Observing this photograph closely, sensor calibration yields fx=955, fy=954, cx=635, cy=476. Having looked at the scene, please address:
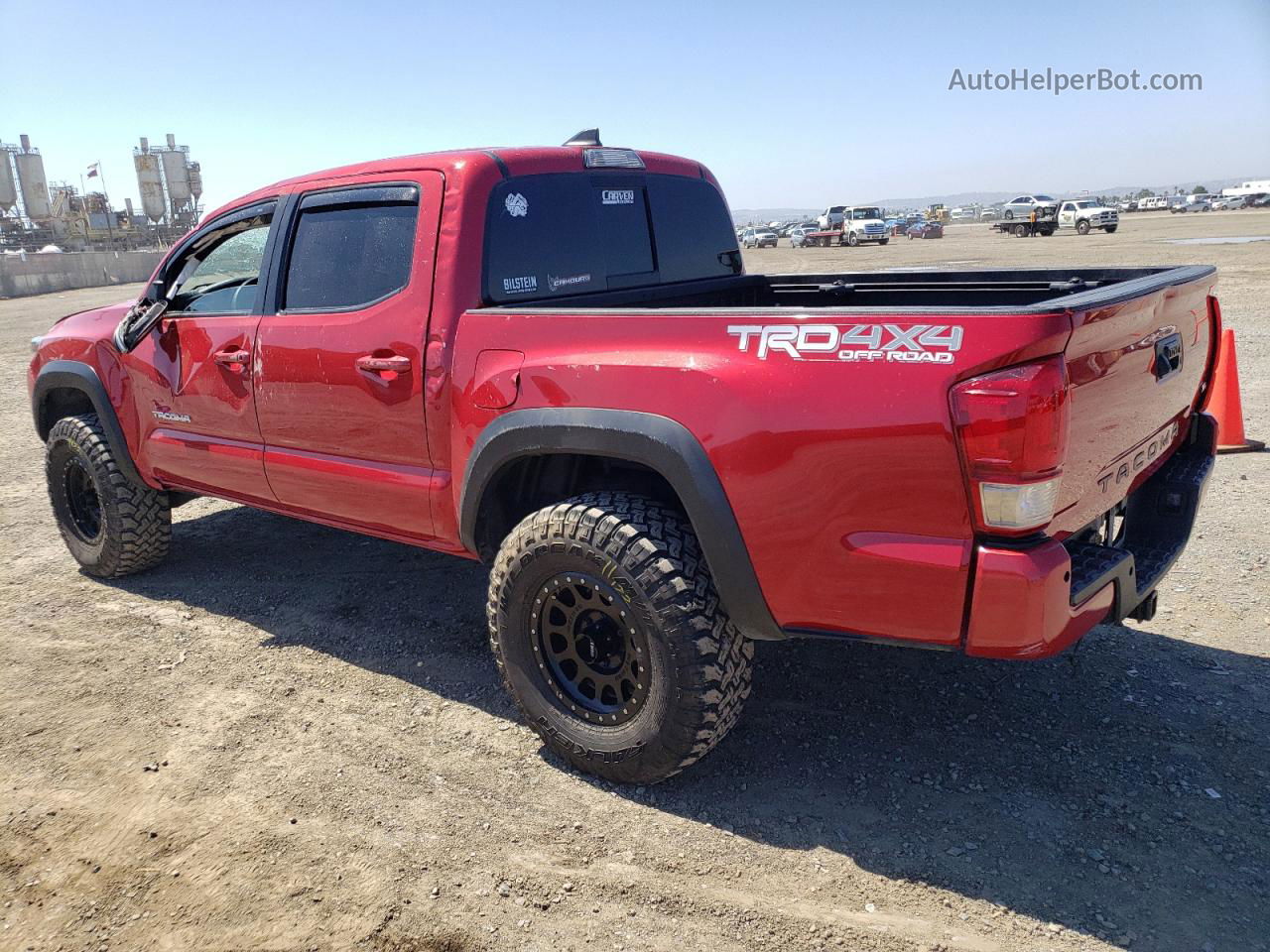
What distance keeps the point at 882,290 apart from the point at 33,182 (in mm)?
76287

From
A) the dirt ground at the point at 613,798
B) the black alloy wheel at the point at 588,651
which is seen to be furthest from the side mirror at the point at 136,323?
the black alloy wheel at the point at 588,651

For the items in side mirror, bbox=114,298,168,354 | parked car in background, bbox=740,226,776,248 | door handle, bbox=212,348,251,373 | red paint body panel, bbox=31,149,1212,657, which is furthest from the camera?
parked car in background, bbox=740,226,776,248

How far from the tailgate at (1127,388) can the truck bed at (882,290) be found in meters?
0.15

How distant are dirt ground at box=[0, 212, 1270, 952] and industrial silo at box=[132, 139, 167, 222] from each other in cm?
7674

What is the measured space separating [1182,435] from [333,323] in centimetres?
314

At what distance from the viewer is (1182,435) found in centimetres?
339

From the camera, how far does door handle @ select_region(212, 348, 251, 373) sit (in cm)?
402

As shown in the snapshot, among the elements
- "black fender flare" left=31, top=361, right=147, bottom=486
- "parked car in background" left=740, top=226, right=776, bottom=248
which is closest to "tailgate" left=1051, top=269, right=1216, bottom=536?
"black fender flare" left=31, top=361, right=147, bottom=486

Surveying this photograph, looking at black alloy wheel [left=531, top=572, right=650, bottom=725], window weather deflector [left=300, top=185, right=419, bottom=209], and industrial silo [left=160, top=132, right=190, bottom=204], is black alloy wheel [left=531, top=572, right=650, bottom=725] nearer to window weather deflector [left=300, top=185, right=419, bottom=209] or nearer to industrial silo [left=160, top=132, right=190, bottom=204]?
window weather deflector [left=300, top=185, right=419, bottom=209]

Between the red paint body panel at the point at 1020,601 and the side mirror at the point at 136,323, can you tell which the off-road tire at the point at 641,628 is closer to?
the red paint body panel at the point at 1020,601

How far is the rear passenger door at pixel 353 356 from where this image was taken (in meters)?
3.41

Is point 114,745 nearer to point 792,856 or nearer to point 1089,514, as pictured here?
point 792,856

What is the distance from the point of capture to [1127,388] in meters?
2.66

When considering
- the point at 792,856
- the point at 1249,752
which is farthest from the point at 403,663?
the point at 1249,752
